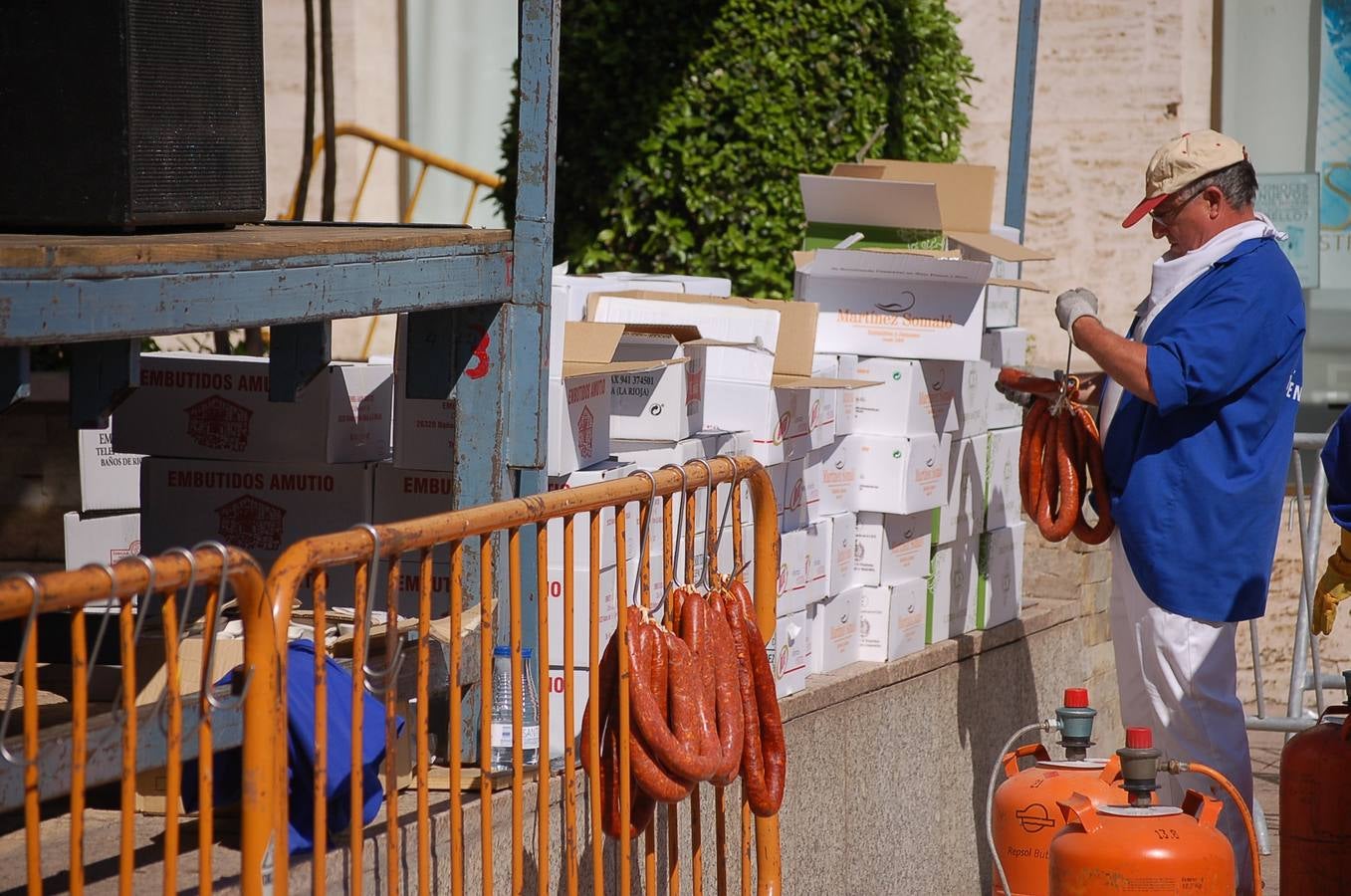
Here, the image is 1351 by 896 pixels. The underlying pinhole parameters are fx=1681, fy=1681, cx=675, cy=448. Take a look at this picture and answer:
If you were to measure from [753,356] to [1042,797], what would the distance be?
140 centimetres

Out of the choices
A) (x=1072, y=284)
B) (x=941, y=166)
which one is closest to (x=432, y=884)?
(x=941, y=166)

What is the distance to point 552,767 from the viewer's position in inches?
153

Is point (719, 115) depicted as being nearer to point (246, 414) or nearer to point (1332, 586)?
point (246, 414)

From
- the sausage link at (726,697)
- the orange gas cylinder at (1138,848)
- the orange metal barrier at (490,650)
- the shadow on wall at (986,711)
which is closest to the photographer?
the orange metal barrier at (490,650)

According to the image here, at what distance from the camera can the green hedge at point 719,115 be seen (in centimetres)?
692

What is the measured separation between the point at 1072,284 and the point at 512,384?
17.0 feet

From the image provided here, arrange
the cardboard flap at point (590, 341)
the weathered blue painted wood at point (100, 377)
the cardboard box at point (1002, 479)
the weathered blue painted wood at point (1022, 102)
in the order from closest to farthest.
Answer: the weathered blue painted wood at point (100, 377), the cardboard flap at point (590, 341), the cardboard box at point (1002, 479), the weathered blue painted wood at point (1022, 102)

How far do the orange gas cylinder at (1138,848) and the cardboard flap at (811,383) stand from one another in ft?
4.58

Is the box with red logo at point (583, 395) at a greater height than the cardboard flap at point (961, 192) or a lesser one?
lesser

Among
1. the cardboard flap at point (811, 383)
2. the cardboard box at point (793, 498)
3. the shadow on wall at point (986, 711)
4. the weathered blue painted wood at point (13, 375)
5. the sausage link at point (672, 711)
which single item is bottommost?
the shadow on wall at point (986, 711)

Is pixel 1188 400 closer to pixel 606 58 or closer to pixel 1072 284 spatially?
pixel 606 58

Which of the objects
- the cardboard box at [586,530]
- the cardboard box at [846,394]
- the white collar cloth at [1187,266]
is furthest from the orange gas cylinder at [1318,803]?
the cardboard box at [586,530]

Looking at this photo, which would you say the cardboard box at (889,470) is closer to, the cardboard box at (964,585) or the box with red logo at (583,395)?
the cardboard box at (964,585)

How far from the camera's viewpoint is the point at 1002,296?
5.98 metres
